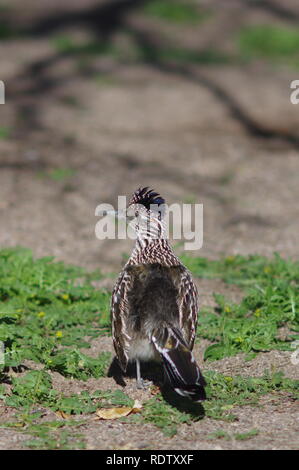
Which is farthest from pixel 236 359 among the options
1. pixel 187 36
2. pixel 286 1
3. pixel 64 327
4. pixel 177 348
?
pixel 286 1

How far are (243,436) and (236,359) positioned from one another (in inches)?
56.1

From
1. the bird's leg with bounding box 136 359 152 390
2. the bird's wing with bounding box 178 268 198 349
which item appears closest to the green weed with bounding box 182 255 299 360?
the bird's wing with bounding box 178 268 198 349

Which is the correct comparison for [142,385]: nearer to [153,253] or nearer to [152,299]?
[152,299]

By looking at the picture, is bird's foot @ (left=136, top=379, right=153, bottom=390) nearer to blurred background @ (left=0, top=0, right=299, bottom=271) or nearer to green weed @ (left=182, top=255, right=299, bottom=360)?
green weed @ (left=182, top=255, right=299, bottom=360)

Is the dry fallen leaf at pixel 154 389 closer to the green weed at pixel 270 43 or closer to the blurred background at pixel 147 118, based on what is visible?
the blurred background at pixel 147 118

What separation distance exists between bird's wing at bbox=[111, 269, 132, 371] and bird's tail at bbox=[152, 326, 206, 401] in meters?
0.32

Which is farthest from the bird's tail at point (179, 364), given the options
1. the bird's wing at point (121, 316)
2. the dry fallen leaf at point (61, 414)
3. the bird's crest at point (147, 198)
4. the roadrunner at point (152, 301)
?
the bird's crest at point (147, 198)

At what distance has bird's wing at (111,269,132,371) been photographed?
6102 millimetres

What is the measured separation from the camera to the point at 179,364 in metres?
5.41

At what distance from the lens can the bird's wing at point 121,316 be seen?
6.10 meters

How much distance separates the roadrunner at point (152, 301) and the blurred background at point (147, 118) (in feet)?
7.11

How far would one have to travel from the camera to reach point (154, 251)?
6.64 m

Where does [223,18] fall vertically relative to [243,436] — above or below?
above

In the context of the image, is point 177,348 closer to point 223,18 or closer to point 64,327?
point 64,327
